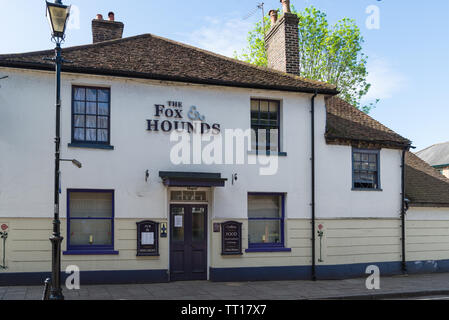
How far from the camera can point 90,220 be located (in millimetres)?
13062

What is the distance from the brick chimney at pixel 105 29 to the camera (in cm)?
1709

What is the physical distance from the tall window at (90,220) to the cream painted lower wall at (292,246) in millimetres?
279

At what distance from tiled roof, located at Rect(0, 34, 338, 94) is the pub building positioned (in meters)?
0.05

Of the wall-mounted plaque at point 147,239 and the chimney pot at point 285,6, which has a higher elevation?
the chimney pot at point 285,6

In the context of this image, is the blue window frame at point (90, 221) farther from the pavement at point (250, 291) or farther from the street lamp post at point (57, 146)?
the street lamp post at point (57, 146)

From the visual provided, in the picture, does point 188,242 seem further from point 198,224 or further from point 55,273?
point 55,273

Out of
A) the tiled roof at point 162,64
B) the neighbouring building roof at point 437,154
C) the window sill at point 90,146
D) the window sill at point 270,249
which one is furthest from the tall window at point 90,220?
the neighbouring building roof at point 437,154

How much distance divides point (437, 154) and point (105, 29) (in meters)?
36.4

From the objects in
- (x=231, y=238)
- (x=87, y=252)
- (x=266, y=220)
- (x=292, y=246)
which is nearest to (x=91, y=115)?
(x=87, y=252)

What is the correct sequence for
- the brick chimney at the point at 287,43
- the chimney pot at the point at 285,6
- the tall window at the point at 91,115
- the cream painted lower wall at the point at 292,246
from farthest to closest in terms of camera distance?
the chimney pot at the point at 285,6 < the brick chimney at the point at 287,43 < the tall window at the point at 91,115 < the cream painted lower wall at the point at 292,246

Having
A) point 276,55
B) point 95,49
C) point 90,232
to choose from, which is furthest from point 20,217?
point 276,55

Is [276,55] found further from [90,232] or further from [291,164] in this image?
[90,232]

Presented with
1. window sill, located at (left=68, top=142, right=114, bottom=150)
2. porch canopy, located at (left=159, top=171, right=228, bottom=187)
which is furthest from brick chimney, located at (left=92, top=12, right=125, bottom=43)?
porch canopy, located at (left=159, top=171, right=228, bottom=187)
